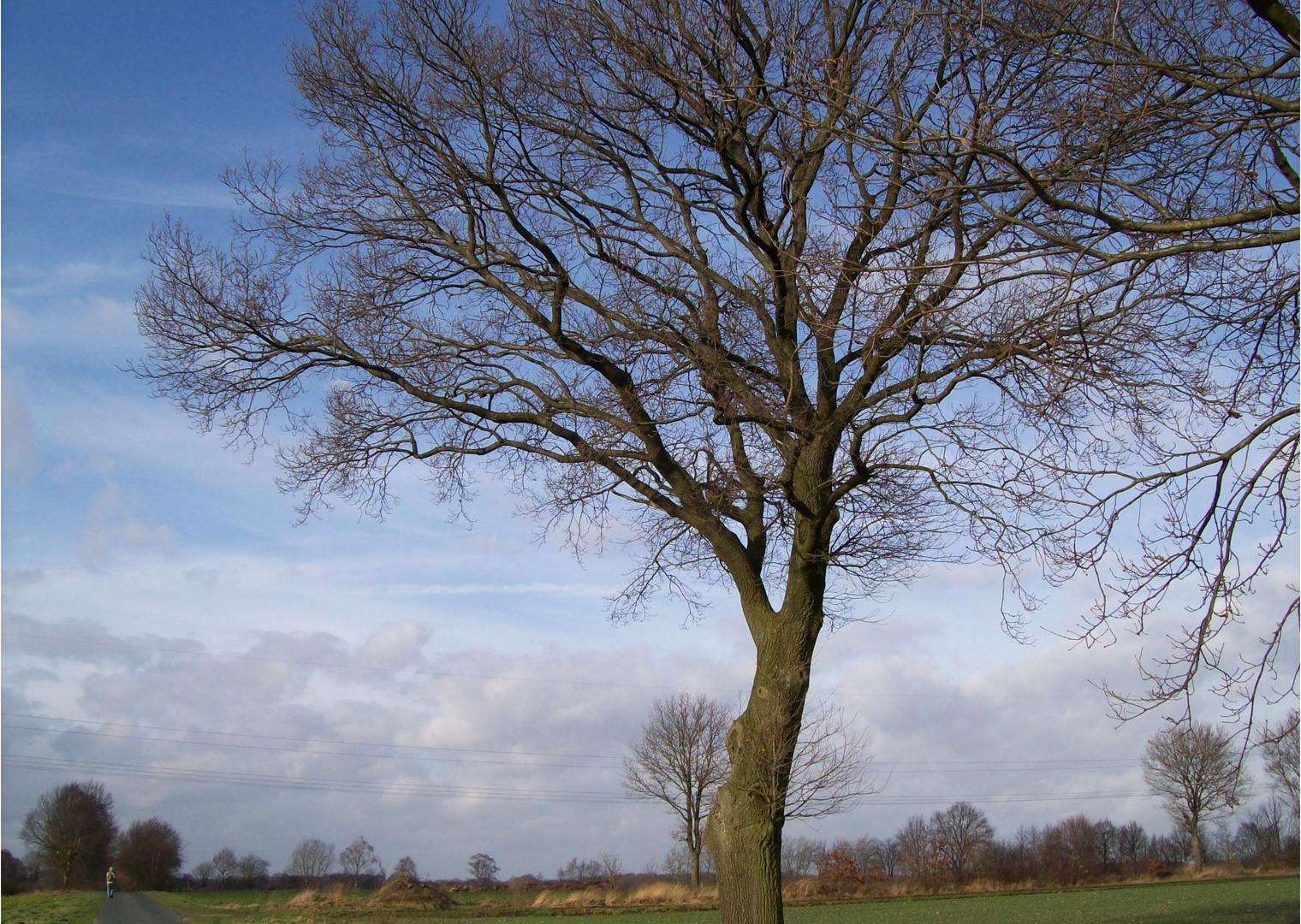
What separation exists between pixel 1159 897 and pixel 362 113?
109 ft

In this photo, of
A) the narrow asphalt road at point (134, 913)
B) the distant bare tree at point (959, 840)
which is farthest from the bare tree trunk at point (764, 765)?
the distant bare tree at point (959, 840)

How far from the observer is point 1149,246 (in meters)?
5.01

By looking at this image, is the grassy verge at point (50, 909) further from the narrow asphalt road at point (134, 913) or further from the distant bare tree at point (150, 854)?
the distant bare tree at point (150, 854)

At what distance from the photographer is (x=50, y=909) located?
30734 millimetres

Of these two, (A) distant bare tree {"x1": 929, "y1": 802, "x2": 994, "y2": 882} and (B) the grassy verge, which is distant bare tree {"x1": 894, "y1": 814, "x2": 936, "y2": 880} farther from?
(B) the grassy verge

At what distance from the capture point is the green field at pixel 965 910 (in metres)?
21.8

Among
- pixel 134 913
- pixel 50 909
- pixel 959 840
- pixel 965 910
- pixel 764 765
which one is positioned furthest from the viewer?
pixel 959 840

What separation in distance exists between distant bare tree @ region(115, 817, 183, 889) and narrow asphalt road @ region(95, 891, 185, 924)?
777 inches

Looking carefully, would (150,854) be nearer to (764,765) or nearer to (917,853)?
(917,853)

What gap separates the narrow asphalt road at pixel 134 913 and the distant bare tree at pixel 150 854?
64.7 ft

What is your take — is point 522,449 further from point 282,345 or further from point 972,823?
point 972,823

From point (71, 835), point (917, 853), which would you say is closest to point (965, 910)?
point (917, 853)

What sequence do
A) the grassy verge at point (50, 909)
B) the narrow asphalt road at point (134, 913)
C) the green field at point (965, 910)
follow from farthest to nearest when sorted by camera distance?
the narrow asphalt road at point (134, 913) < the grassy verge at point (50, 909) < the green field at point (965, 910)

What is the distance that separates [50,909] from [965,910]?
91.9 ft
